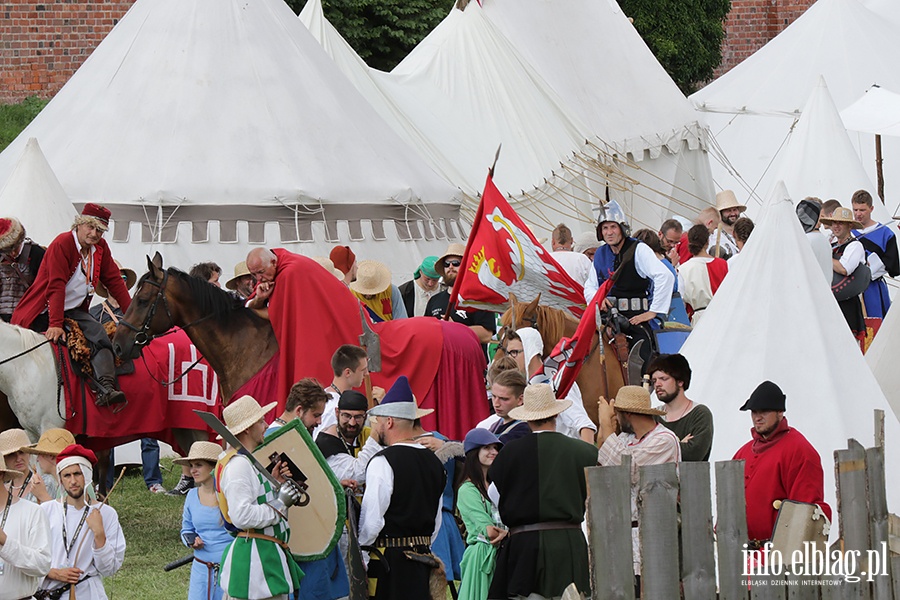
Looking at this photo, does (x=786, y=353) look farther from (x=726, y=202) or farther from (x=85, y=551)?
(x=726, y=202)

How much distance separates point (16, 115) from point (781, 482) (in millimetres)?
18233

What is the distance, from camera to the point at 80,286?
10.4 meters

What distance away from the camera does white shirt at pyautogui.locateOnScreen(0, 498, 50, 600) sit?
20.8ft

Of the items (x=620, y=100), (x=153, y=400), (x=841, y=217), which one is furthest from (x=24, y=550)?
Result: (x=620, y=100)

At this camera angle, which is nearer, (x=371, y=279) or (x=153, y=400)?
(x=153, y=400)

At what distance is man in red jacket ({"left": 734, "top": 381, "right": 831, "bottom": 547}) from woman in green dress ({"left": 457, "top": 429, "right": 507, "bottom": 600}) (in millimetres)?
1063

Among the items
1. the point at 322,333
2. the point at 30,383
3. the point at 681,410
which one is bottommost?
the point at 681,410

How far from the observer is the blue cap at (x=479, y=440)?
7094mm

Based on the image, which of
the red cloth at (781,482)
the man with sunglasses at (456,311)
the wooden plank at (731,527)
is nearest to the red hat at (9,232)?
Result: the man with sunglasses at (456,311)

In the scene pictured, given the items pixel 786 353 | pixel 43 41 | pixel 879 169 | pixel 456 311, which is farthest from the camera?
pixel 43 41

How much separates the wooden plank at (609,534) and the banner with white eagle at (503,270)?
4855mm

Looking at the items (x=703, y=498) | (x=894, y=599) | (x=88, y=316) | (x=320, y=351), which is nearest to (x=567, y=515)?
(x=703, y=498)

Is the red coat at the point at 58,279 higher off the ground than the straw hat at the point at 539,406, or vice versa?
the red coat at the point at 58,279

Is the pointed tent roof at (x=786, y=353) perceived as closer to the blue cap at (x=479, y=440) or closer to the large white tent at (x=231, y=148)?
the blue cap at (x=479, y=440)
